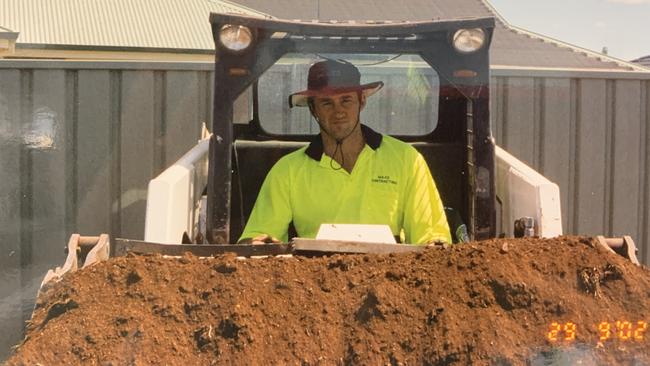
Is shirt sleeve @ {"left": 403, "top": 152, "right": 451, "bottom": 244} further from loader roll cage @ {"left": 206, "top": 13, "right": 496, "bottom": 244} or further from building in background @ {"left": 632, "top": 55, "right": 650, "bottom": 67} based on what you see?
building in background @ {"left": 632, "top": 55, "right": 650, "bottom": 67}

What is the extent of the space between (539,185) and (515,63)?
7.64 meters

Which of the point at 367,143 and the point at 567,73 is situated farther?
the point at 567,73

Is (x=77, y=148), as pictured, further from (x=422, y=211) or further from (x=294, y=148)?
(x=422, y=211)

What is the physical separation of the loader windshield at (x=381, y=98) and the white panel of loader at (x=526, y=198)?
57 centimetres

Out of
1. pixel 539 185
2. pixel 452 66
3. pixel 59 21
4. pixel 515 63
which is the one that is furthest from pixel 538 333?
pixel 59 21

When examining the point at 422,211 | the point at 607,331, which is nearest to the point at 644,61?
the point at 422,211

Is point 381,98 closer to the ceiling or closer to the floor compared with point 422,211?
closer to the ceiling

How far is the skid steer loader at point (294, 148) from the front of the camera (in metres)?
3.93

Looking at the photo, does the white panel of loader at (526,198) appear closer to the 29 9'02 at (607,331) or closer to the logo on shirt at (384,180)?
the logo on shirt at (384,180)

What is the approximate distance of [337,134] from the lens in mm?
4781

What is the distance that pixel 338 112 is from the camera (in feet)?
15.8

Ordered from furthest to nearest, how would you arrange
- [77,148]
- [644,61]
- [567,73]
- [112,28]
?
[112,28], [644,61], [567,73], [77,148]

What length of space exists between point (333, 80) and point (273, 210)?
0.77 metres

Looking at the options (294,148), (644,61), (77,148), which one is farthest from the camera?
(644,61)
